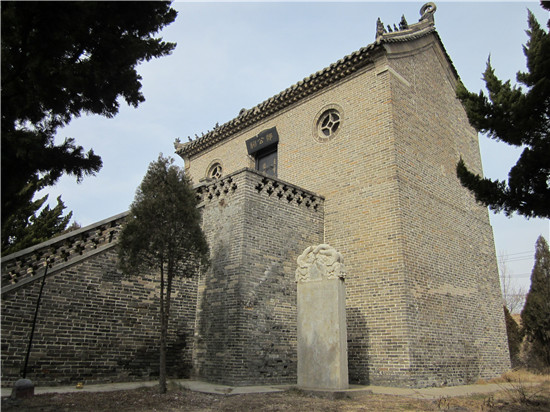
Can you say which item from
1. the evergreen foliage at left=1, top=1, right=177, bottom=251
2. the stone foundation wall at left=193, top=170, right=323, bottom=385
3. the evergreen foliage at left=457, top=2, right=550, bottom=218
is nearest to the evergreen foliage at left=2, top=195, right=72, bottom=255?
the stone foundation wall at left=193, top=170, right=323, bottom=385

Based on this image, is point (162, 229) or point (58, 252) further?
point (58, 252)

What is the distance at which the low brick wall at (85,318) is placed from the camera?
27.0 ft

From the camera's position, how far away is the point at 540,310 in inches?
711

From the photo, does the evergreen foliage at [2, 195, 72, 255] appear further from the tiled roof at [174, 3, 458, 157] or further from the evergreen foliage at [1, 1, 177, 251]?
the evergreen foliage at [1, 1, 177, 251]

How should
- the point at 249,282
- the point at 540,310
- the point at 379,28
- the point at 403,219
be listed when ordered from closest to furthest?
the point at 249,282
the point at 403,219
the point at 379,28
the point at 540,310

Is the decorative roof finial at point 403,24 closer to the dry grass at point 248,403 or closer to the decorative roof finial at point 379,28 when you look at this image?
the decorative roof finial at point 379,28

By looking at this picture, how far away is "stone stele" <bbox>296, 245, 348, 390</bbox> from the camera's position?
845 centimetres

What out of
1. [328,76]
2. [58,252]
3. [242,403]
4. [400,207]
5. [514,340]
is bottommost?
[242,403]

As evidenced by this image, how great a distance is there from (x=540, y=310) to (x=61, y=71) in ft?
64.9

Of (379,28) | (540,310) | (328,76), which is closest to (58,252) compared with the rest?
(328,76)

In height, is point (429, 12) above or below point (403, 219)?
above

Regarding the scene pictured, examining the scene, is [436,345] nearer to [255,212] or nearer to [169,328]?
[255,212]

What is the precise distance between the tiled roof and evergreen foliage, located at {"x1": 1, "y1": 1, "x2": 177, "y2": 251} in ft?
26.2

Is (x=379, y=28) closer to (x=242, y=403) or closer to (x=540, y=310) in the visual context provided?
(x=242, y=403)
